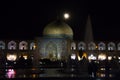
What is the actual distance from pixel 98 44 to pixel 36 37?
35.0 feet

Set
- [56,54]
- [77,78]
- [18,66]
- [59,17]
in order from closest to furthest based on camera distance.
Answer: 1. [77,78]
2. [18,66]
3. [56,54]
4. [59,17]

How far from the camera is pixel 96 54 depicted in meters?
60.8

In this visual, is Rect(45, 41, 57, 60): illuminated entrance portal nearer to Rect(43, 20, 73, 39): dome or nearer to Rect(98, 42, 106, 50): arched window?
Rect(43, 20, 73, 39): dome

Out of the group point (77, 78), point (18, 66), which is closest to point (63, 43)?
point (18, 66)

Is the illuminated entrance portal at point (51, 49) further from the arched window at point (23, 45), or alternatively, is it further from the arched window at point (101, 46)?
the arched window at point (101, 46)

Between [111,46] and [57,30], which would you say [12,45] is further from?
[111,46]

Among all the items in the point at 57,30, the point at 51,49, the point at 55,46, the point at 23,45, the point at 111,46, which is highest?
the point at 57,30

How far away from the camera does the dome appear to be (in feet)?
183

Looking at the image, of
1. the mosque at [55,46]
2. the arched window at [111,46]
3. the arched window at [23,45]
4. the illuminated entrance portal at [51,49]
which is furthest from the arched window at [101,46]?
the arched window at [23,45]

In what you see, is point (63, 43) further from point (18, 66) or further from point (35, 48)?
point (18, 66)

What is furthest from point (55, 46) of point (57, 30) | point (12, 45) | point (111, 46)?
point (111, 46)

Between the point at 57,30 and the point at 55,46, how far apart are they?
2.35 m

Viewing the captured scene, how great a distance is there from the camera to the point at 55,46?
55938mm

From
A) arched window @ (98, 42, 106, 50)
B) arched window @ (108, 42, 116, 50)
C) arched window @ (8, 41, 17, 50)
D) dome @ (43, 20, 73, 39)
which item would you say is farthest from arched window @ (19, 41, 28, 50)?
arched window @ (108, 42, 116, 50)
